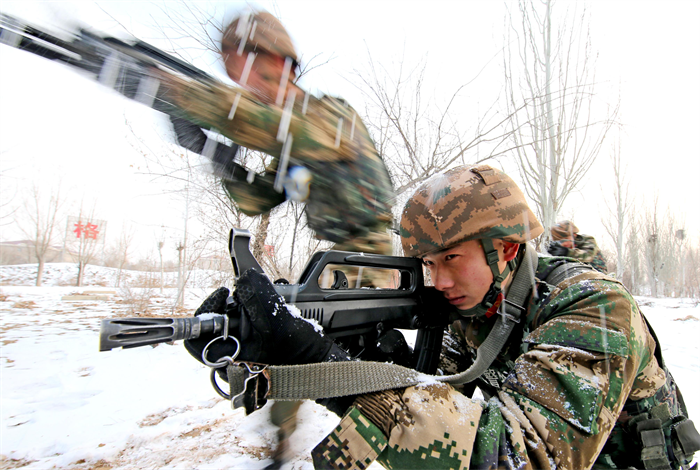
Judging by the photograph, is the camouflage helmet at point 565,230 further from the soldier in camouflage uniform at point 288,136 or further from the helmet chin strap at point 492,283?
the helmet chin strap at point 492,283

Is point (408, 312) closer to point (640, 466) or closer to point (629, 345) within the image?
point (629, 345)

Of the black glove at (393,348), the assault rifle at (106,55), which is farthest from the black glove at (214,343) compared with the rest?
the assault rifle at (106,55)

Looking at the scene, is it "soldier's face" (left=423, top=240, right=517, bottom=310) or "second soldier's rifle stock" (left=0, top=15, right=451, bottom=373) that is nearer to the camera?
"second soldier's rifle stock" (left=0, top=15, right=451, bottom=373)

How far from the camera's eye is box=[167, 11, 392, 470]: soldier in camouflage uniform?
152cm

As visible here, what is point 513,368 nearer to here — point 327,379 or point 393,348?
point 393,348

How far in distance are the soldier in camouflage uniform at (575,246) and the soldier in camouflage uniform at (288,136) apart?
9.34 feet

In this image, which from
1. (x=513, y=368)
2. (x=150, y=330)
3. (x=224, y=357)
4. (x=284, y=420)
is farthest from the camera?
A: (x=284, y=420)

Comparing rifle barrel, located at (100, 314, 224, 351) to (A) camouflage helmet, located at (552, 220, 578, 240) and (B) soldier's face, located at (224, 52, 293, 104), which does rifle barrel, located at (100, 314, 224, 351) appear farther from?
(A) camouflage helmet, located at (552, 220, 578, 240)

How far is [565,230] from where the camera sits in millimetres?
4066

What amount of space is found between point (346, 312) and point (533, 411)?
0.68 m

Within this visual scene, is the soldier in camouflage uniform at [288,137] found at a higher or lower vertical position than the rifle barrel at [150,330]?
higher

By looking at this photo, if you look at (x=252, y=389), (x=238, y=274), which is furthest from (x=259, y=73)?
(x=252, y=389)

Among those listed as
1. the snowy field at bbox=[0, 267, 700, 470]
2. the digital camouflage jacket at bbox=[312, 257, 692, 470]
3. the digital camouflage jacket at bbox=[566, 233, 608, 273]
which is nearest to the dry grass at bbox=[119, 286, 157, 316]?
the snowy field at bbox=[0, 267, 700, 470]

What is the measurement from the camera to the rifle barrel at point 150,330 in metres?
0.73
